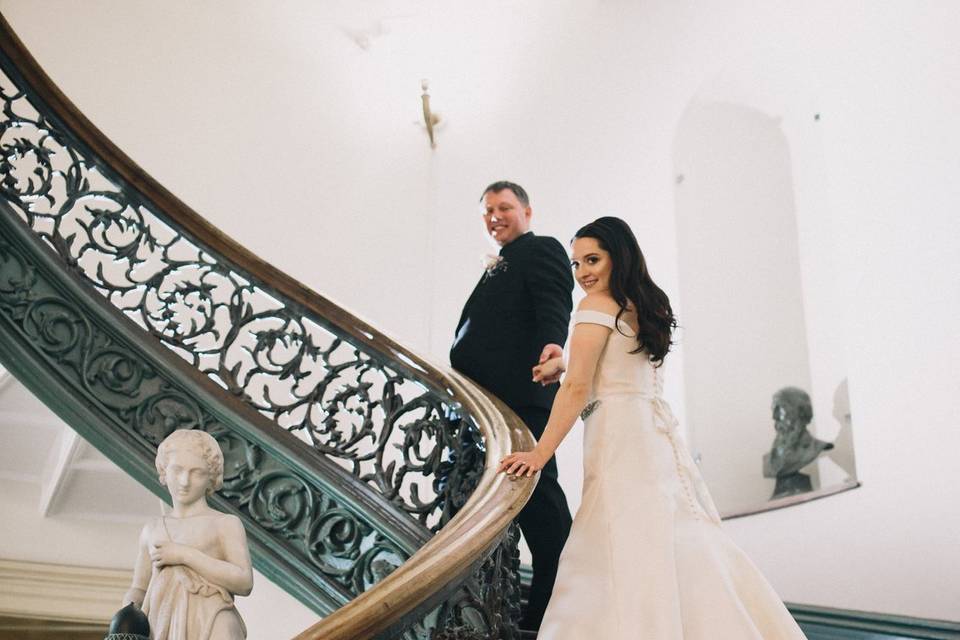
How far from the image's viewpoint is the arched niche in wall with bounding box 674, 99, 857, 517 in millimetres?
6500

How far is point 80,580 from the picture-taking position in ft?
27.5

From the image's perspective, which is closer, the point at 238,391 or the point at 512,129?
the point at 238,391

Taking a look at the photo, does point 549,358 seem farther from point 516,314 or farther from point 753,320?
point 753,320

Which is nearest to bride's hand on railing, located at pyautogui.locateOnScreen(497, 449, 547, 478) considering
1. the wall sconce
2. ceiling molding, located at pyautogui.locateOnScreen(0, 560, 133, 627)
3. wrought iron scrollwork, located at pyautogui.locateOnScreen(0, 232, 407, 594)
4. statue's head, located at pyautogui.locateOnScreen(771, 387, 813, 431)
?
wrought iron scrollwork, located at pyautogui.locateOnScreen(0, 232, 407, 594)

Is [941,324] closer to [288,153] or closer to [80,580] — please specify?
[288,153]

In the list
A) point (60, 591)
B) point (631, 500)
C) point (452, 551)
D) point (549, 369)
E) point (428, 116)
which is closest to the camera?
point (452, 551)

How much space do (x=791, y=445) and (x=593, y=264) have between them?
11.9 feet

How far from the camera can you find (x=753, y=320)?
7.23 metres

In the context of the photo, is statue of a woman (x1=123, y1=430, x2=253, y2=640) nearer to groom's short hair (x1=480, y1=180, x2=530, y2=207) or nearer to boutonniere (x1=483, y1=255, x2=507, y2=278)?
boutonniere (x1=483, y1=255, x2=507, y2=278)

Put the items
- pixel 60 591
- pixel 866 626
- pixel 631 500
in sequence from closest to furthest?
pixel 631 500, pixel 866 626, pixel 60 591

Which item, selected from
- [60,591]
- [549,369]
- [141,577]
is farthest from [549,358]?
[60,591]

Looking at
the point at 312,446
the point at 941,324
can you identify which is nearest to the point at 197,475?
the point at 312,446

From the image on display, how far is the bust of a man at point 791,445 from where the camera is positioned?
6.35m

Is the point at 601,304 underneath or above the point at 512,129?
underneath
